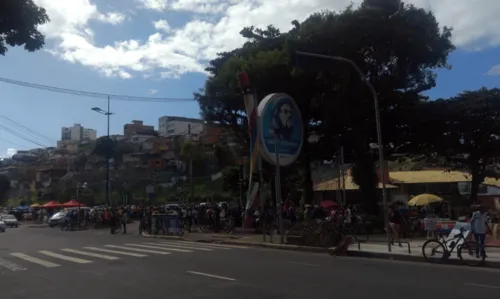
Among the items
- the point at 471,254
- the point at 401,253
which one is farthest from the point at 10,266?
the point at 471,254

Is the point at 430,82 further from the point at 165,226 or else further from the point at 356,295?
the point at 356,295

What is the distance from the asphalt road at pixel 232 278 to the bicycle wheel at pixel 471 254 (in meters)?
0.78

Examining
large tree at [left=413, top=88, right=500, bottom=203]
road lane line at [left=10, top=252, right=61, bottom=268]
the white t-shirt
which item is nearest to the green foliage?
large tree at [left=413, top=88, right=500, bottom=203]

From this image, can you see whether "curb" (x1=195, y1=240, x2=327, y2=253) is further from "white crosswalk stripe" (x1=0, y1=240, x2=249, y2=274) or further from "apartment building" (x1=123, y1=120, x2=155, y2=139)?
"apartment building" (x1=123, y1=120, x2=155, y2=139)

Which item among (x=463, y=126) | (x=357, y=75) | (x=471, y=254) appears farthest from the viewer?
(x=463, y=126)

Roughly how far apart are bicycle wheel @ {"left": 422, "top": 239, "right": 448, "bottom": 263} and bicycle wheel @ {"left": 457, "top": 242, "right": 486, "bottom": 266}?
1.57 ft

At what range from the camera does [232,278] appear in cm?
1320

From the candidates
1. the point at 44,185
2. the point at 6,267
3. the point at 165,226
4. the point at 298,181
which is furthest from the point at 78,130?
the point at 6,267

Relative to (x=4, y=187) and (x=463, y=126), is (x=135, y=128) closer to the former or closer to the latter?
(x=4, y=187)

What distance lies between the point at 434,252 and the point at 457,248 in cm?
70

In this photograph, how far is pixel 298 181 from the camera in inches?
2275

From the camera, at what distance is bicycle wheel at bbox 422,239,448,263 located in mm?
17062

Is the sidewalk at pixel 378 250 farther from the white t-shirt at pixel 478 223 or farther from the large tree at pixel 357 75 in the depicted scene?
the large tree at pixel 357 75

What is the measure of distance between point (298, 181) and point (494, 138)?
71.1 ft
